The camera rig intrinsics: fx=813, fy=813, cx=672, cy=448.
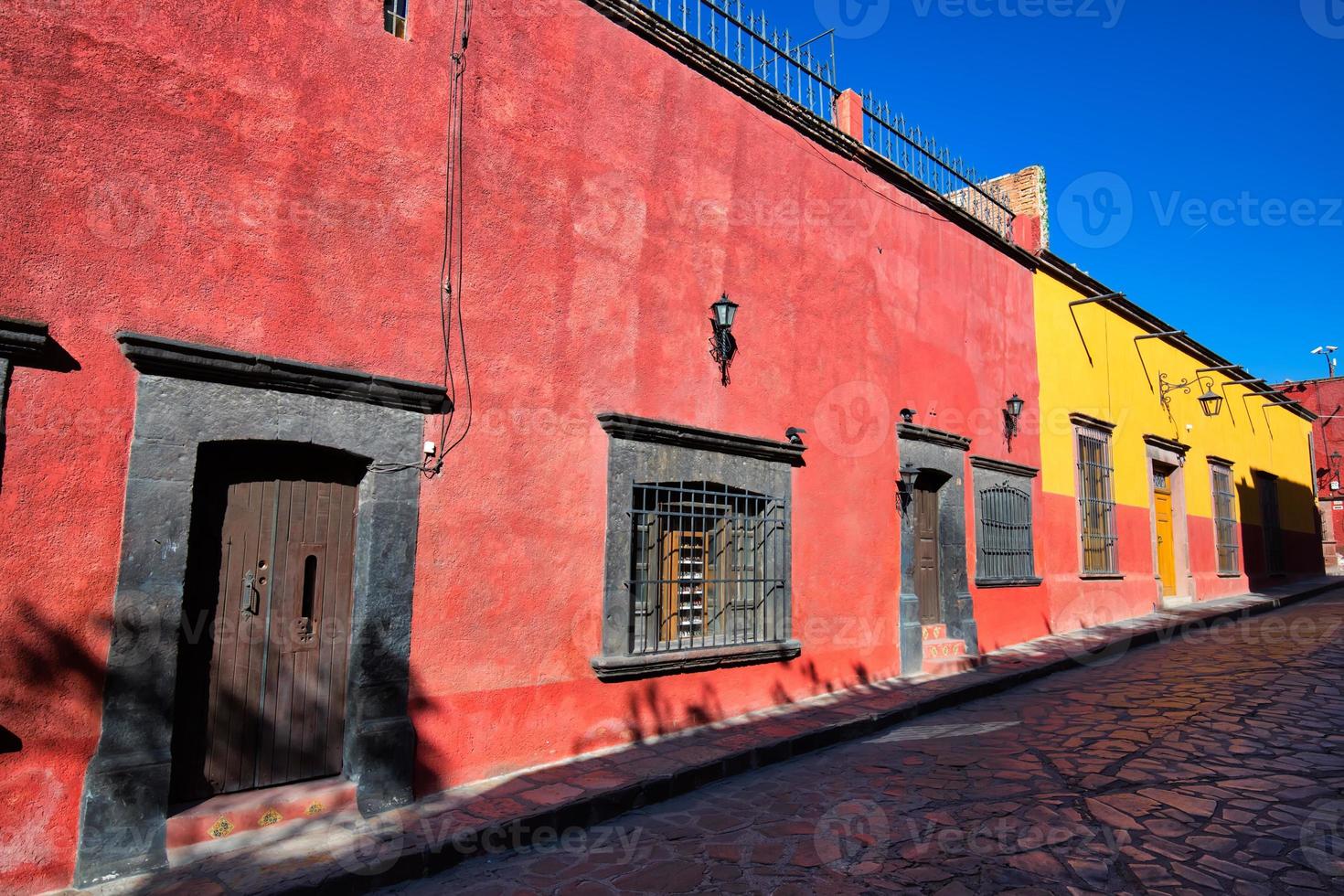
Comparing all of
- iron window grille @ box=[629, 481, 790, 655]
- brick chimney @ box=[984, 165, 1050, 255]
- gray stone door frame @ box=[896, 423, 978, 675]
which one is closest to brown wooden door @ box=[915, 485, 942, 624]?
gray stone door frame @ box=[896, 423, 978, 675]

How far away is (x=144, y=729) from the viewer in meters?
3.87

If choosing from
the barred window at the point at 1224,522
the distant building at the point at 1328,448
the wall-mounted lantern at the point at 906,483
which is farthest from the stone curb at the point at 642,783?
the distant building at the point at 1328,448

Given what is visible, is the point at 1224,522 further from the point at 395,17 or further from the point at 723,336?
the point at 395,17

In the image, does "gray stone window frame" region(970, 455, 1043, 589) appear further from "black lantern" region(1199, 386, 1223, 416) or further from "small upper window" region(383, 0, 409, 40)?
"black lantern" region(1199, 386, 1223, 416)

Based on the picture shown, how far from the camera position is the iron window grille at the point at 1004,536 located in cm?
1000

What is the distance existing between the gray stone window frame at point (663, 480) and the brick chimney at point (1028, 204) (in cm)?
690

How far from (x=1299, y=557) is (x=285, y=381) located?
25.5 metres

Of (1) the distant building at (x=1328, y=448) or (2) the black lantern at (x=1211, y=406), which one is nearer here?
(2) the black lantern at (x=1211, y=406)

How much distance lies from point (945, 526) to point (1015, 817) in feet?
17.7

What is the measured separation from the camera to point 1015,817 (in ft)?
14.5

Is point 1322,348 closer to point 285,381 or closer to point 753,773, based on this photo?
point 753,773

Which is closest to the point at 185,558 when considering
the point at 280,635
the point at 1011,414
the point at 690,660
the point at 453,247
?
the point at 280,635

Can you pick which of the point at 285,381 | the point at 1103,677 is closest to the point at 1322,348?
the point at 1103,677

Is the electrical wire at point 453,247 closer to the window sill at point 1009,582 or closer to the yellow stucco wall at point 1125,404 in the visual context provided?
the window sill at point 1009,582
